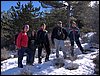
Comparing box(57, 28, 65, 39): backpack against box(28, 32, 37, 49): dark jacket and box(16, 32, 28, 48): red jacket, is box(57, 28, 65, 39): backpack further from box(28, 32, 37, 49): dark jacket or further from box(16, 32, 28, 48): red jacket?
box(16, 32, 28, 48): red jacket

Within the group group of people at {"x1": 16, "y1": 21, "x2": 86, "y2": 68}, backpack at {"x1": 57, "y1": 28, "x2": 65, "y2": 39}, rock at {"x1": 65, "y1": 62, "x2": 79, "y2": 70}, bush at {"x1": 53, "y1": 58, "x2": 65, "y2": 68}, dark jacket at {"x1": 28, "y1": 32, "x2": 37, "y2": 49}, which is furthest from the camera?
backpack at {"x1": 57, "y1": 28, "x2": 65, "y2": 39}

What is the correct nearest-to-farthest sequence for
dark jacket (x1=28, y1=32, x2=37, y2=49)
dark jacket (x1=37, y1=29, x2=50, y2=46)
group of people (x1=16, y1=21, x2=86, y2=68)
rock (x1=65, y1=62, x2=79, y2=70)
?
rock (x1=65, y1=62, x2=79, y2=70), group of people (x1=16, y1=21, x2=86, y2=68), dark jacket (x1=28, y1=32, x2=37, y2=49), dark jacket (x1=37, y1=29, x2=50, y2=46)

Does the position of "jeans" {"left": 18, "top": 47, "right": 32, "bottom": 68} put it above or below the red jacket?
below

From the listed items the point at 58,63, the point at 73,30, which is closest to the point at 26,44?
the point at 58,63

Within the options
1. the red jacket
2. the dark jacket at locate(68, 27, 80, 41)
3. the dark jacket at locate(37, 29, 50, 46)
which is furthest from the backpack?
the red jacket

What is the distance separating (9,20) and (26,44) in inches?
607

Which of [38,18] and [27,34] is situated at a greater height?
[38,18]

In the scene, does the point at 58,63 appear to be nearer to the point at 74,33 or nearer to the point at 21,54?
the point at 21,54

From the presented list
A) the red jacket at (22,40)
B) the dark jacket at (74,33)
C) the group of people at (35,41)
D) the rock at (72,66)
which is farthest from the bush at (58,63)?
the dark jacket at (74,33)

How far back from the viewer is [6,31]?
28.0 meters

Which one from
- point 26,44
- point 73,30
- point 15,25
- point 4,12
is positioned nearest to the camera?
Answer: point 26,44

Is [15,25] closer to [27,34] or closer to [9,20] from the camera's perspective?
[9,20]

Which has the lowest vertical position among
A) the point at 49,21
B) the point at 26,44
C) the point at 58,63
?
the point at 58,63

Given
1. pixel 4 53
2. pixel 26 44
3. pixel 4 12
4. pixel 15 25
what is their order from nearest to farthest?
pixel 26 44, pixel 4 53, pixel 15 25, pixel 4 12
